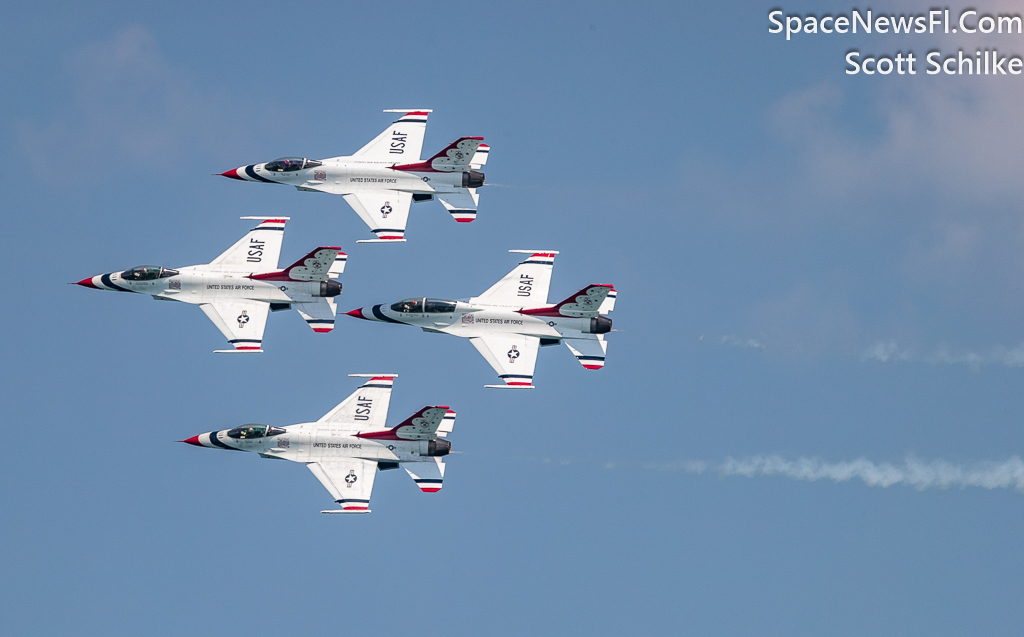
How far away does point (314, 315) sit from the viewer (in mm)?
122438

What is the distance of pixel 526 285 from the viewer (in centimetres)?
12456

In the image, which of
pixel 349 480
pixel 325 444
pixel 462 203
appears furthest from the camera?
pixel 462 203

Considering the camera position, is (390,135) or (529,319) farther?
(390,135)

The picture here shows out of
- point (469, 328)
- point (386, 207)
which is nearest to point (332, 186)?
point (386, 207)

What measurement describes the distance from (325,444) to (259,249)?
12.9m

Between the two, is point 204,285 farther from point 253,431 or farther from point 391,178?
point 391,178

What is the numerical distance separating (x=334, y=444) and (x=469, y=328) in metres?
9.93

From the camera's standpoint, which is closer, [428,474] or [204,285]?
[428,474]

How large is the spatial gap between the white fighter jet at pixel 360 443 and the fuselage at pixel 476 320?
391cm

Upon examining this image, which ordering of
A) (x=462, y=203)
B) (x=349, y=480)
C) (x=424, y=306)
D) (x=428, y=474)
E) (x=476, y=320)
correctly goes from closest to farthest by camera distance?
(x=428, y=474) → (x=349, y=480) → (x=476, y=320) → (x=424, y=306) → (x=462, y=203)

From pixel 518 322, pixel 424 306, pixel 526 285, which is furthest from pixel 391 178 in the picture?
pixel 518 322

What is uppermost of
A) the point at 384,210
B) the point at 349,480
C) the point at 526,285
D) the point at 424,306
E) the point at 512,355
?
the point at 384,210

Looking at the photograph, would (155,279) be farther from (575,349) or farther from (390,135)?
(575,349)

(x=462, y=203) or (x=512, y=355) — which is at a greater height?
(x=462, y=203)
